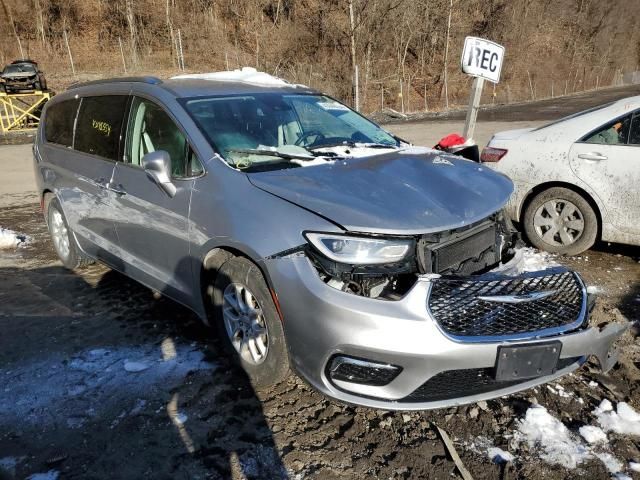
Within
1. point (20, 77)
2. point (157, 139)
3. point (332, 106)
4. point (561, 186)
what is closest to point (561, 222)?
point (561, 186)

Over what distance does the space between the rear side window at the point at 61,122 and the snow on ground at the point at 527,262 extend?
3.81 meters

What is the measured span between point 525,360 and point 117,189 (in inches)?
116

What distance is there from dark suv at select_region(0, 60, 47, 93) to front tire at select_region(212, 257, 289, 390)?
21309mm

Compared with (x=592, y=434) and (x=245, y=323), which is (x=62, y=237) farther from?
(x=592, y=434)

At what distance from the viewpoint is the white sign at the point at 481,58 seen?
5488 millimetres

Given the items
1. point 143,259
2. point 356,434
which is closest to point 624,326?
point 356,434

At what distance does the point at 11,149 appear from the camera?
15.1 meters

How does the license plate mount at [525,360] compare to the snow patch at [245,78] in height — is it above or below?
below

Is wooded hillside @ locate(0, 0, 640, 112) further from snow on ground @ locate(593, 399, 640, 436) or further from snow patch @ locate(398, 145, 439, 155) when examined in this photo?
snow on ground @ locate(593, 399, 640, 436)

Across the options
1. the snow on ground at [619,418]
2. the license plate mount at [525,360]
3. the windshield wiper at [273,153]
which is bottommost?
the snow on ground at [619,418]

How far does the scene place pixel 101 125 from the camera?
405 cm

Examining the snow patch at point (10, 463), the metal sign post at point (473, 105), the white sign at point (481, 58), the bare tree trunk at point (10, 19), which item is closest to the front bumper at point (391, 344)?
the snow patch at point (10, 463)

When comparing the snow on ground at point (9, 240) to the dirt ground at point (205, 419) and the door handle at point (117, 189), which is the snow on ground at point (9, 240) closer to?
the dirt ground at point (205, 419)

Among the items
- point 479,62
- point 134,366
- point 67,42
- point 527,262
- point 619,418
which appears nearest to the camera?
point 619,418
